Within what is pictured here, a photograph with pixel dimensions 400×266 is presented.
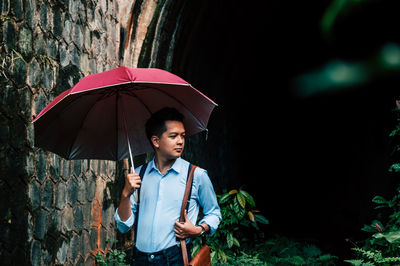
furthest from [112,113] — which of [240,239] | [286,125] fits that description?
[286,125]

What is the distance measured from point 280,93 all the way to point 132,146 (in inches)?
235

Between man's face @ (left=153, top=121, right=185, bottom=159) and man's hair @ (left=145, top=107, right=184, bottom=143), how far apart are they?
0.9 inches

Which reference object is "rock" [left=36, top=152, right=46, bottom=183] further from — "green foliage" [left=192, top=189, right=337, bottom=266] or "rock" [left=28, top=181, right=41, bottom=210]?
"green foliage" [left=192, top=189, right=337, bottom=266]

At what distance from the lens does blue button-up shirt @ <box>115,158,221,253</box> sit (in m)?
2.10

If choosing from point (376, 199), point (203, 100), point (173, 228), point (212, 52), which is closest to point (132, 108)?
point (203, 100)

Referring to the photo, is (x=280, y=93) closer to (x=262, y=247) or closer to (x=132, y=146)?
(x=262, y=247)

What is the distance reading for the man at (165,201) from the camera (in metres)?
2.07

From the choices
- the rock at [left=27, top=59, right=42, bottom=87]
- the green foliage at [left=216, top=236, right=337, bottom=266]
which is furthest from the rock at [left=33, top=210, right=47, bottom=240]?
the green foliage at [left=216, top=236, right=337, bottom=266]

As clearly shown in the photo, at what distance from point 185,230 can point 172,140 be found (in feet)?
1.50

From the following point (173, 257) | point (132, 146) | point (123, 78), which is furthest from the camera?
point (132, 146)

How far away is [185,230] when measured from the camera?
2039 mm

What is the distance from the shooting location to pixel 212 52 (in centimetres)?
621

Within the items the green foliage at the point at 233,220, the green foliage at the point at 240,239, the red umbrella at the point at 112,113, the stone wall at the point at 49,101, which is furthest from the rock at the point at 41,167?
the green foliage at the point at 233,220

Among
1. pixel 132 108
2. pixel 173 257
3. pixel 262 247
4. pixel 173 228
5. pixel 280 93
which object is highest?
pixel 280 93
